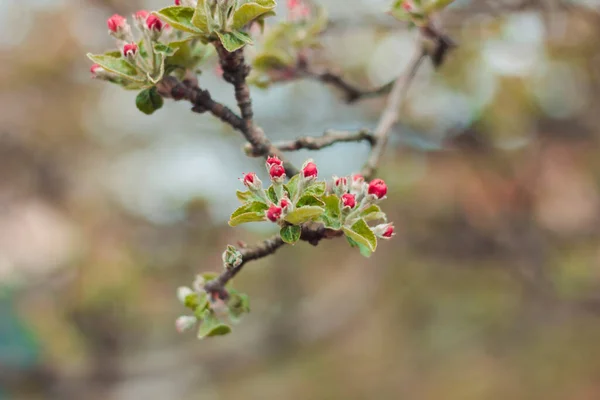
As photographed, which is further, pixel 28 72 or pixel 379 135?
pixel 28 72

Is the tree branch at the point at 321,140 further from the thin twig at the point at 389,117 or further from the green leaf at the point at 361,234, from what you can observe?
the green leaf at the point at 361,234

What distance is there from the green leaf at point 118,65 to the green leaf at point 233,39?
0.20 metres

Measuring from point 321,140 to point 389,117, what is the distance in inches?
15.6

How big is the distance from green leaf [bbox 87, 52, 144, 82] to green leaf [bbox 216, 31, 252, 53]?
7.7 inches

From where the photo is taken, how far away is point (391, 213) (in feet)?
18.8

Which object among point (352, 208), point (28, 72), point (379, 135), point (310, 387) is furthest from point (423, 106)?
point (310, 387)

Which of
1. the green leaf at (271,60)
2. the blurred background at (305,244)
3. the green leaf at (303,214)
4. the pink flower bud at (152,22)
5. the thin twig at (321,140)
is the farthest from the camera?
the blurred background at (305,244)

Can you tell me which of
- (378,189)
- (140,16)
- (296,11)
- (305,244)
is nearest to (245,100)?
(140,16)

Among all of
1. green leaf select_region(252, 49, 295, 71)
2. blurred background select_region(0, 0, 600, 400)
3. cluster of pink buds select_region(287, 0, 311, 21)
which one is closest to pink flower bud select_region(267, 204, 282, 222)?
green leaf select_region(252, 49, 295, 71)

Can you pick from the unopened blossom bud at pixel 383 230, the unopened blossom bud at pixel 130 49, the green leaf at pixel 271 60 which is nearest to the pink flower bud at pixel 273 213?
the unopened blossom bud at pixel 383 230

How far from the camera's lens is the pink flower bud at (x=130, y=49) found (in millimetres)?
1119

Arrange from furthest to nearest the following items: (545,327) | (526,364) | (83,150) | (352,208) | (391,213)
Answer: (526,364), (83,150), (545,327), (391,213), (352,208)

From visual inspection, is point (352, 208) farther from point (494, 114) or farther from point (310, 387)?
point (310, 387)

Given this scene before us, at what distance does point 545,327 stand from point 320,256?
11.2 feet
